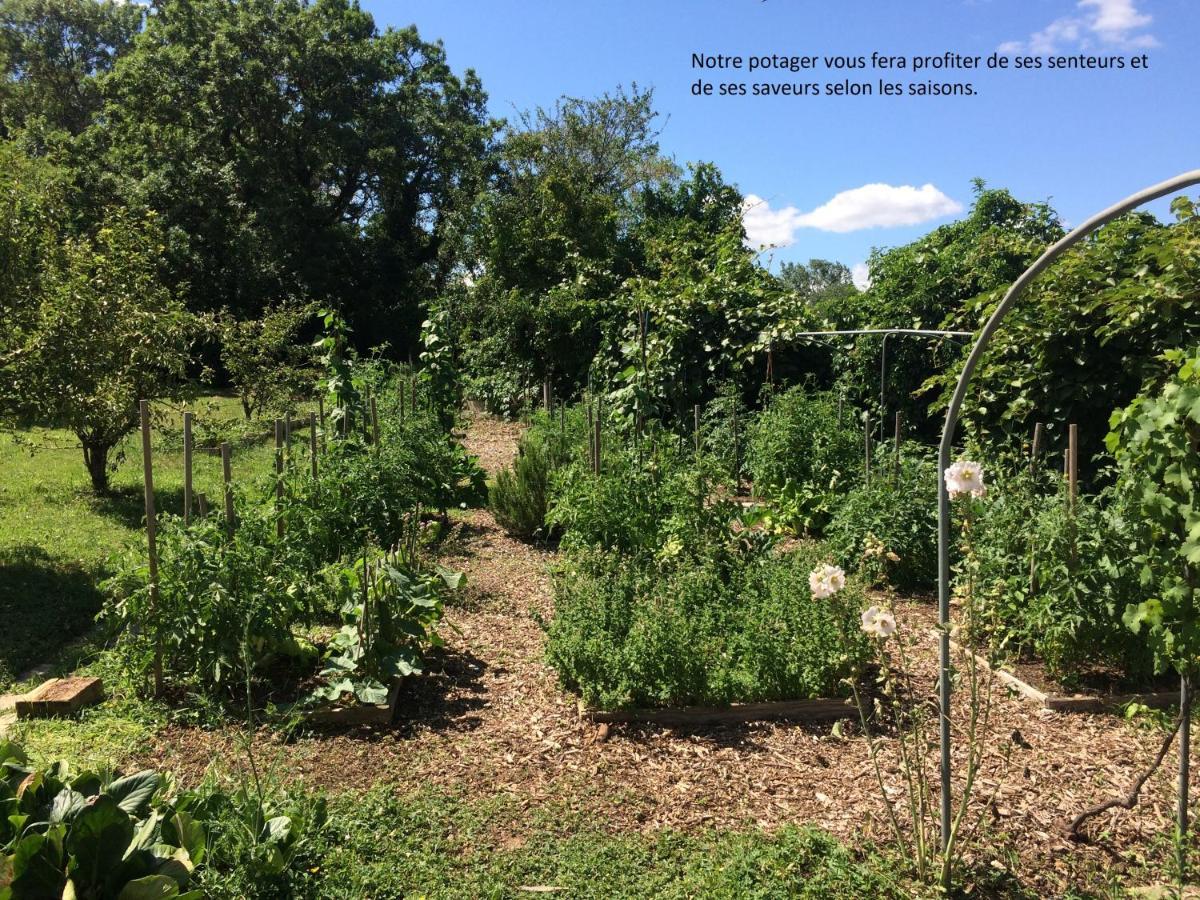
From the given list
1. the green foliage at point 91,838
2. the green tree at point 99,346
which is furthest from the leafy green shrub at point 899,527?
the green tree at point 99,346

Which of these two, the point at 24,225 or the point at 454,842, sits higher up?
the point at 24,225

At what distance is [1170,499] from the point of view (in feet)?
8.66

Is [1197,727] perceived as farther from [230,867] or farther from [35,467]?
[35,467]

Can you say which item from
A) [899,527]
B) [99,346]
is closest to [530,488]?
[899,527]

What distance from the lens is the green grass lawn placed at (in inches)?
218

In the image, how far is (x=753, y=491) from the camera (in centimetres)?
815

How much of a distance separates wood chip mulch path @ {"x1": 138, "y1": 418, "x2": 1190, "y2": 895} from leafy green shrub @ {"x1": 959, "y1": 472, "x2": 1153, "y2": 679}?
1.27ft

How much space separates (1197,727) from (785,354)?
22.5 ft

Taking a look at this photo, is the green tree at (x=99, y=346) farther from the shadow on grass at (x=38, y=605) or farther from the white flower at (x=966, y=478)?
the white flower at (x=966, y=478)

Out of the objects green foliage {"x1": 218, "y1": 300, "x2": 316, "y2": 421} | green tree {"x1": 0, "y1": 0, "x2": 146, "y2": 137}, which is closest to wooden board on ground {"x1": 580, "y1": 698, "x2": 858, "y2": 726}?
green foliage {"x1": 218, "y1": 300, "x2": 316, "y2": 421}

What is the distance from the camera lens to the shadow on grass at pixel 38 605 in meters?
5.17

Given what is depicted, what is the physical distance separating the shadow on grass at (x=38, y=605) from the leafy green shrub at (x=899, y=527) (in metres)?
5.08

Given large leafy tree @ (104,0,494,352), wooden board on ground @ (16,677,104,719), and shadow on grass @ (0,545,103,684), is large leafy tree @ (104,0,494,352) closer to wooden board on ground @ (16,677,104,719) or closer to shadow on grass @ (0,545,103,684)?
shadow on grass @ (0,545,103,684)

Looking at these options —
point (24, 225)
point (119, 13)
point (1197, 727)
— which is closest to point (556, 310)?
point (24, 225)
